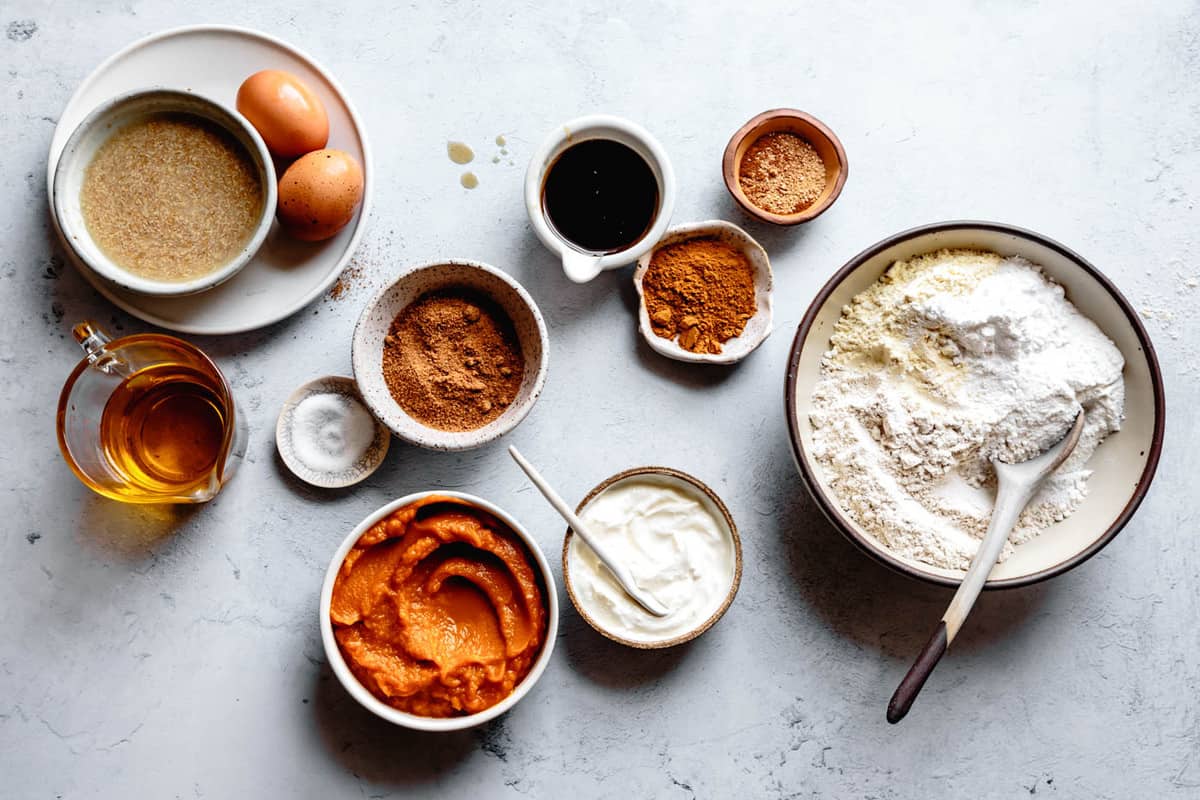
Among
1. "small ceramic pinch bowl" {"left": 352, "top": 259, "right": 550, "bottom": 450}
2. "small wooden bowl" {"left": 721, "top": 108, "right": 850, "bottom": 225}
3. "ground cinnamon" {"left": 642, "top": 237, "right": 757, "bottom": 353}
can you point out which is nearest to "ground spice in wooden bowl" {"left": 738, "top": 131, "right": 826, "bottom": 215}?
"small wooden bowl" {"left": 721, "top": 108, "right": 850, "bottom": 225}

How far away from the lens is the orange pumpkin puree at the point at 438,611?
1.65 m

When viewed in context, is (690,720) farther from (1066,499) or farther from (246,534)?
(246,534)

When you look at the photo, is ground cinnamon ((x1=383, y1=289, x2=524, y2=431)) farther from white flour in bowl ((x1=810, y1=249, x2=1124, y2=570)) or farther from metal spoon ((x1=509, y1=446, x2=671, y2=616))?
white flour in bowl ((x1=810, y1=249, x2=1124, y2=570))

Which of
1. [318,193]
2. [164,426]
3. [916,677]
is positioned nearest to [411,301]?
[318,193]

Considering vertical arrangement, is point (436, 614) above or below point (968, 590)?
below

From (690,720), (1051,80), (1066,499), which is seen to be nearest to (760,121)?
(1051,80)

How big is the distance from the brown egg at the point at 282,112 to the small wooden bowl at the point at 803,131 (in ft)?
2.79

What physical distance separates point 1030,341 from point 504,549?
1086 mm

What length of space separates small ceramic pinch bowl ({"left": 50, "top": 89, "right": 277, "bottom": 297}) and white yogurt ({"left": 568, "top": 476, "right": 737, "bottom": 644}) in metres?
0.86

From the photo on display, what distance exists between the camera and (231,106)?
1792mm

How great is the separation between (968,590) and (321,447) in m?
1.31

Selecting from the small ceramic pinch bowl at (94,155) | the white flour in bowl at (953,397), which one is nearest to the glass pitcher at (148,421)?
the small ceramic pinch bowl at (94,155)

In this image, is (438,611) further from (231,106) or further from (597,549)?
(231,106)

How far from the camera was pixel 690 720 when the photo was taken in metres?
1.85
